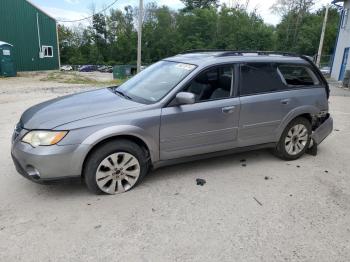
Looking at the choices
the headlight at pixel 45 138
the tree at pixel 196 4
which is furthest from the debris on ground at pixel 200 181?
the tree at pixel 196 4

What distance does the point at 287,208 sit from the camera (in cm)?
338

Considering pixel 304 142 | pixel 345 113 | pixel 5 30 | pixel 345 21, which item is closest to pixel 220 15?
pixel 345 21

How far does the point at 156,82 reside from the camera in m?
4.16

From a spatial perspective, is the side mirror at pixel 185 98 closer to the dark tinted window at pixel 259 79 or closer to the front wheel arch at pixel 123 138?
the front wheel arch at pixel 123 138

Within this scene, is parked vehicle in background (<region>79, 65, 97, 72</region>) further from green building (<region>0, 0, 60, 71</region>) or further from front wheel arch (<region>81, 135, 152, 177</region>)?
front wheel arch (<region>81, 135, 152, 177</region>)

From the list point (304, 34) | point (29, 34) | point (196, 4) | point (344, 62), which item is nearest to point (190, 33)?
point (196, 4)

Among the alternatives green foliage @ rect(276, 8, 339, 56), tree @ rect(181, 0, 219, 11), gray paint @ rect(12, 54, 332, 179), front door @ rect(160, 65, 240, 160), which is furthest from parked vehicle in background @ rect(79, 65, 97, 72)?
front door @ rect(160, 65, 240, 160)

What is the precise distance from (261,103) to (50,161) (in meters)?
2.78

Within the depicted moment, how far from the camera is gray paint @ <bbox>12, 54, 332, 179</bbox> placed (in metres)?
3.25

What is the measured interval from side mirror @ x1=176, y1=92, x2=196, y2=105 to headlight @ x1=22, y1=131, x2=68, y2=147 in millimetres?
1321

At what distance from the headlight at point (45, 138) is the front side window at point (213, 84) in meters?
1.55

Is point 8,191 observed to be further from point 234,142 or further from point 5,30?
point 5,30

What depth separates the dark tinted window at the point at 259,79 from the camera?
13.8 feet

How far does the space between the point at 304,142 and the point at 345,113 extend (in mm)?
4869
